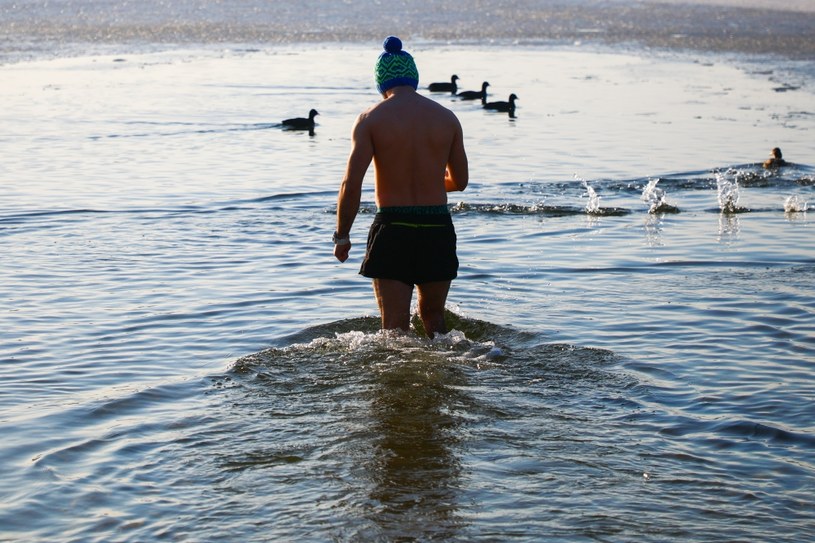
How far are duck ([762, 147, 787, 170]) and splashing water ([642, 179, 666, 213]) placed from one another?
80.7 inches

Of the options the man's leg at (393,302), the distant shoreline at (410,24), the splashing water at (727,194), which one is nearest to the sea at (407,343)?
the splashing water at (727,194)

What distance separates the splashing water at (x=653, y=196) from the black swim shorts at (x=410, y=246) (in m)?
6.71

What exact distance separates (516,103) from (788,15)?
27.1 meters

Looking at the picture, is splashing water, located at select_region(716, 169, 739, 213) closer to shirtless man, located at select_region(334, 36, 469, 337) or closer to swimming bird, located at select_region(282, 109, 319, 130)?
shirtless man, located at select_region(334, 36, 469, 337)

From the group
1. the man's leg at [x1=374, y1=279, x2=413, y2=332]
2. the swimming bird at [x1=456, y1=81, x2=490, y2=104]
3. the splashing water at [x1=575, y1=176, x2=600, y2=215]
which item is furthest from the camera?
the swimming bird at [x1=456, y1=81, x2=490, y2=104]

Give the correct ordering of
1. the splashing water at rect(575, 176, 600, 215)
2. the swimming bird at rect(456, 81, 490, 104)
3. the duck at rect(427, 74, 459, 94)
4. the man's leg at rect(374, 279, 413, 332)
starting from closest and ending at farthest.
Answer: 1. the man's leg at rect(374, 279, 413, 332)
2. the splashing water at rect(575, 176, 600, 215)
3. the swimming bird at rect(456, 81, 490, 104)
4. the duck at rect(427, 74, 459, 94)

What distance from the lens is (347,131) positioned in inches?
A: 824

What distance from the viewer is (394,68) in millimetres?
7129

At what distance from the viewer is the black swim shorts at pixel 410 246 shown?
23.5ft

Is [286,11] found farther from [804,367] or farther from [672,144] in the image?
[804,367]

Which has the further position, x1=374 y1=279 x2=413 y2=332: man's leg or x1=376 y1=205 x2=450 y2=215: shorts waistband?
x1=374 y1=279 x2=413 y2=332: man's leg

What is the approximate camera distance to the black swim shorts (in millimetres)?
7148

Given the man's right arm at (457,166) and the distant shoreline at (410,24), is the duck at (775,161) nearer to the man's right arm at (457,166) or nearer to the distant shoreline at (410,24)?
the man's right arm at (457,166)

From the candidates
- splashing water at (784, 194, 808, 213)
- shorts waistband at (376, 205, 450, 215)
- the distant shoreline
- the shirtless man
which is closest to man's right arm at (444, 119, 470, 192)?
the shirtless man
